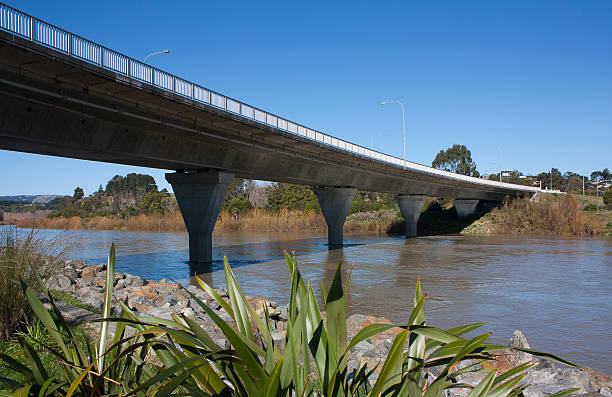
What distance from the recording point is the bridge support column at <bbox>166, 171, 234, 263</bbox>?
2959 cm

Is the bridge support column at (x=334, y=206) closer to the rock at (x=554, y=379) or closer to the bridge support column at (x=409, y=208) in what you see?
the bridge support column at (x=409, y=208)

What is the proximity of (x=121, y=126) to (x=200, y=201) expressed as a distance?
8.37 metres

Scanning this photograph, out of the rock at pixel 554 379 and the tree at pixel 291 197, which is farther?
the tree at pixel 291 197

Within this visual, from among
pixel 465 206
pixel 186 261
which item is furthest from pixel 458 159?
pixel 186 261

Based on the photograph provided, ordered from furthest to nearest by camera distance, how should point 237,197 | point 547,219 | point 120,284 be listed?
point 237,197
point 547,219
point 120,284

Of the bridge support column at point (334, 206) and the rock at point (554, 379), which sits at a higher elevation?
the bridge support column at point (334, 206)

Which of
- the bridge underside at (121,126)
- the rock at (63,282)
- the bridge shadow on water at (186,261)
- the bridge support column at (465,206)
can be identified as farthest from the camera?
the bridge support column at (465,206)

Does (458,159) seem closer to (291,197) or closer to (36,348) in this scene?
Result: (291,197)

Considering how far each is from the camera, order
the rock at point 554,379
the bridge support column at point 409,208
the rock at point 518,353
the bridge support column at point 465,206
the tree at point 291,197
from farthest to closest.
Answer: the tree at point 291,197 → the bridge support column at point 465,206 → the bridge support column at point 409,208 → the rock at point 518,353 → the rock at point 554,379

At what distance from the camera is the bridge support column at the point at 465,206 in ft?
238

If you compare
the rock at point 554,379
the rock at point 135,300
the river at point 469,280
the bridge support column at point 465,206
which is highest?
the bridge support column at point 465,206

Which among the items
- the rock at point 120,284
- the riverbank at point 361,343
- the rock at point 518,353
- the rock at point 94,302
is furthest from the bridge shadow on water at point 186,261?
the rock at point 518,353

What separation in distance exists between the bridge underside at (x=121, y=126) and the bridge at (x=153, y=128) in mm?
40

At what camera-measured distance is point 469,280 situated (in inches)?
891
